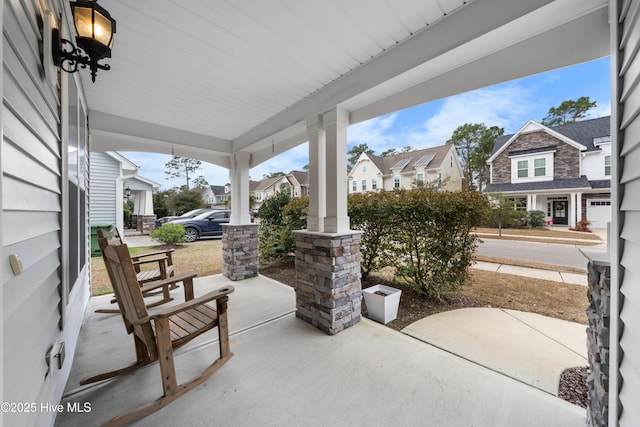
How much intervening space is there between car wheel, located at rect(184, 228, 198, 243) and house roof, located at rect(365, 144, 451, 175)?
1116cm

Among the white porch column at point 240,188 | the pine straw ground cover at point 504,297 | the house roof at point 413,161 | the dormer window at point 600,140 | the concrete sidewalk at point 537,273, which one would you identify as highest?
the house roof at point 413,161

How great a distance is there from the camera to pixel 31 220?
108 cm

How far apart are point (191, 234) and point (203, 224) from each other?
0.57 metres

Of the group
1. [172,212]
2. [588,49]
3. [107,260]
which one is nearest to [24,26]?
[107,260]

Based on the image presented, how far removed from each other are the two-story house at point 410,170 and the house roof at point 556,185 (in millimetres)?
2031

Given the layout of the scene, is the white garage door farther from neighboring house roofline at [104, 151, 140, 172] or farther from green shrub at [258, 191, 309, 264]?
neighboring house roofline at [104, 151, 140, 172]

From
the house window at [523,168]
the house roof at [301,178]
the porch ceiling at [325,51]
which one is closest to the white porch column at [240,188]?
the porch ceiling at [325,51]

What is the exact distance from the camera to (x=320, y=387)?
1.83 m

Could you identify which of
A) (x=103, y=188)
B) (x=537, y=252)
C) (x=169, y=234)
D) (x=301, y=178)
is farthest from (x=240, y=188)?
(x=301, y=178)

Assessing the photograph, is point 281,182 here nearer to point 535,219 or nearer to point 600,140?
point 535,219

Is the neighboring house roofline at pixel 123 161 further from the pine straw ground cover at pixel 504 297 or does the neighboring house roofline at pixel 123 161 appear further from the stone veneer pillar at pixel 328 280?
the stone veneer pillar at pixel 328 280

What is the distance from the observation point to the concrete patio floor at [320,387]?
1.57 meters

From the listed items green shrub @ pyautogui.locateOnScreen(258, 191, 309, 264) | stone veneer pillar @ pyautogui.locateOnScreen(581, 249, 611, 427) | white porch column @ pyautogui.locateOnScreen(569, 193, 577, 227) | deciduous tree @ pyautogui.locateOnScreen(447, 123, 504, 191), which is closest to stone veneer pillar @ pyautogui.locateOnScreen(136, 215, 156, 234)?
green shrub @ pyautogui.locateOnScreen(258, 191, 309, 264)

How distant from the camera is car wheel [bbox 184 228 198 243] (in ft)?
29.6
